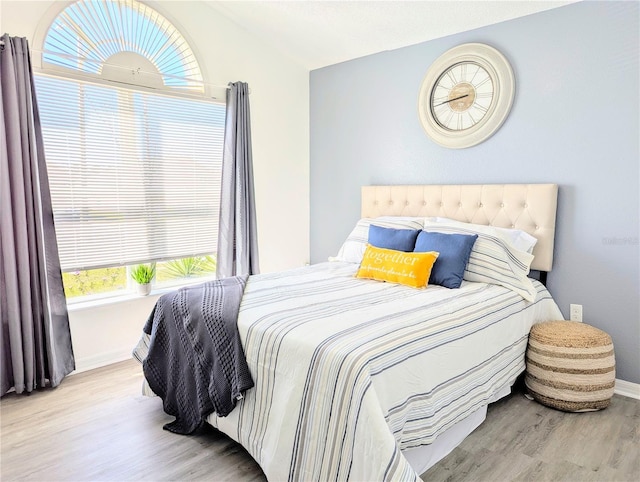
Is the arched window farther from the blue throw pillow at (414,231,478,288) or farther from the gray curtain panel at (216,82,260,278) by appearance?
the blue throw pillow at (414,231,478,288)

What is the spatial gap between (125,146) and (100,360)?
1.54 metres

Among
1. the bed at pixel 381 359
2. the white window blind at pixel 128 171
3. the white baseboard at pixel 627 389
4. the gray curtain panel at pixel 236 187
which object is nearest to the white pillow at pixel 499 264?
the bed at pixel 381 359

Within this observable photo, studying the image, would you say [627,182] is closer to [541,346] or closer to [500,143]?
[500,143]

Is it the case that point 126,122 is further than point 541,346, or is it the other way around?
point 126,122

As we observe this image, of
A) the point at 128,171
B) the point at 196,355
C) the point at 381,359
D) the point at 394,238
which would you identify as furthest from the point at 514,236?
the point at 128,171

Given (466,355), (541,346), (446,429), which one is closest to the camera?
(446,429)

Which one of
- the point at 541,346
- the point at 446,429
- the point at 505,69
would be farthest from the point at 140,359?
the point at 505,69

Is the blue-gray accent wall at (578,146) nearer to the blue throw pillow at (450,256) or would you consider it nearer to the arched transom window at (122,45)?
the blue throw pillow at (450,256)

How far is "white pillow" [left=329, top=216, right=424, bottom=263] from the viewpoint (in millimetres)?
3406

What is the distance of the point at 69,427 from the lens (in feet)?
7.79

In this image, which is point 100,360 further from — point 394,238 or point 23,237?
point 394,238

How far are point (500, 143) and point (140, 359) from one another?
2768 mm

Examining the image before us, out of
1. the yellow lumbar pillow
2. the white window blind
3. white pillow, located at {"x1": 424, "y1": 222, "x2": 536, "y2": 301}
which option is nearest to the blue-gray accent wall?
white pillow, located at {"x1": 424, "y1": 222, "x2": 536, "y2": 301}

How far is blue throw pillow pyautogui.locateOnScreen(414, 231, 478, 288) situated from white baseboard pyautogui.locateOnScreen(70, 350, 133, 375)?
7.43 feet
